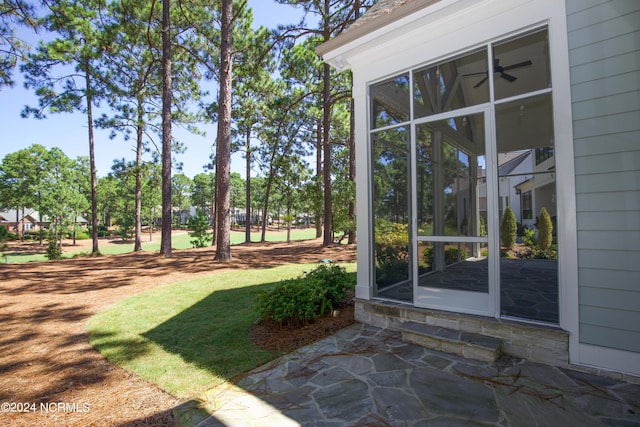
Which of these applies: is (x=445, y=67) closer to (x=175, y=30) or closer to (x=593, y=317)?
(x=593, y=317)

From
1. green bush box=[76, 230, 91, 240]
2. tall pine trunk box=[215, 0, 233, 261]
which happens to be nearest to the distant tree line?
tall pine trunk box=[215, 0, 233, 261]

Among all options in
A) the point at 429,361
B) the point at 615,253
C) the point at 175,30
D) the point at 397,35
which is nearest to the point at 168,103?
the point at 175,30

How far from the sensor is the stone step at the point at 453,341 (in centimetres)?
276

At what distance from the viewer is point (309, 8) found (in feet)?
34.3

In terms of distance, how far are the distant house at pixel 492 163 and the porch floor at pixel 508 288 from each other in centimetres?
3

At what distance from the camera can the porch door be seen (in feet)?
10.4

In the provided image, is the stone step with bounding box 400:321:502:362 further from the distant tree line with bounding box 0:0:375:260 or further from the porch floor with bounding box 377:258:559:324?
the distant tree line with bounding box 0:0:375:260

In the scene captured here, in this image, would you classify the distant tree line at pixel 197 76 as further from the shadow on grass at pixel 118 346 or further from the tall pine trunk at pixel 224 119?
the shadow on grass at pixel 118 346

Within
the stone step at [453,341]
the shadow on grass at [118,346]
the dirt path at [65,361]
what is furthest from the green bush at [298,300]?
the dirt path at [65,361]

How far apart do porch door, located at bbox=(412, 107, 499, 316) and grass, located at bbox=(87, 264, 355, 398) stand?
208 cm

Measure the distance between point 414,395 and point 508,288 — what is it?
2.92 m

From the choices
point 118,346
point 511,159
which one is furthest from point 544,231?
point 118,346

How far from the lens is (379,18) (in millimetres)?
3387

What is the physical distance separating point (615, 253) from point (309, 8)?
11.2m
